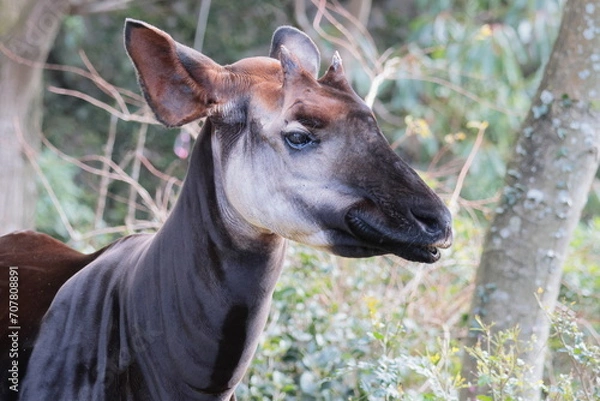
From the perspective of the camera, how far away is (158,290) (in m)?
2.64

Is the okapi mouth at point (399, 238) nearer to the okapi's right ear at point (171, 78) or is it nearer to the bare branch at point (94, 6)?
the okapi's right ear at point (171, 78)

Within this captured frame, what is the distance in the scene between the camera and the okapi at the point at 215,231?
7.96 ft

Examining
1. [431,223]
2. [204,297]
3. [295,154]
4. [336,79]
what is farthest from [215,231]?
[431,223]

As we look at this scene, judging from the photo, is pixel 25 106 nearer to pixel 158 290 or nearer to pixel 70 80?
pixel 70 80

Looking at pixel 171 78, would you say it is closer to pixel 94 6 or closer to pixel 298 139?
pixel 298 139

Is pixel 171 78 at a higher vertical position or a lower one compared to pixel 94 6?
higher

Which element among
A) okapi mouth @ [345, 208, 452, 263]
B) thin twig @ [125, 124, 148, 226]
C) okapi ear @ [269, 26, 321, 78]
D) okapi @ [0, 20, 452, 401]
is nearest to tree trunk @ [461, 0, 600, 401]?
okapi ear @ [269, 26, 321, 78]

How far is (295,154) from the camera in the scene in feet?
8.05

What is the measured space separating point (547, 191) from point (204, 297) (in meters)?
1.78

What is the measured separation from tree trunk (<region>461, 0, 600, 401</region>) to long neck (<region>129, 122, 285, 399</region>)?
5.04ft

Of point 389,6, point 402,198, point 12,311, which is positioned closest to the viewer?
point 402,198

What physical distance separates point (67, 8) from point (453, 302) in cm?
474

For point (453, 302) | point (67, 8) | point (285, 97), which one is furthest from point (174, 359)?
point (67, 8)

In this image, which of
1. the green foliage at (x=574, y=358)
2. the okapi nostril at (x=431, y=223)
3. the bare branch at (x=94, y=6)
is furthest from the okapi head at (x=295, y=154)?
the bare branch at (x=94, y=6)
